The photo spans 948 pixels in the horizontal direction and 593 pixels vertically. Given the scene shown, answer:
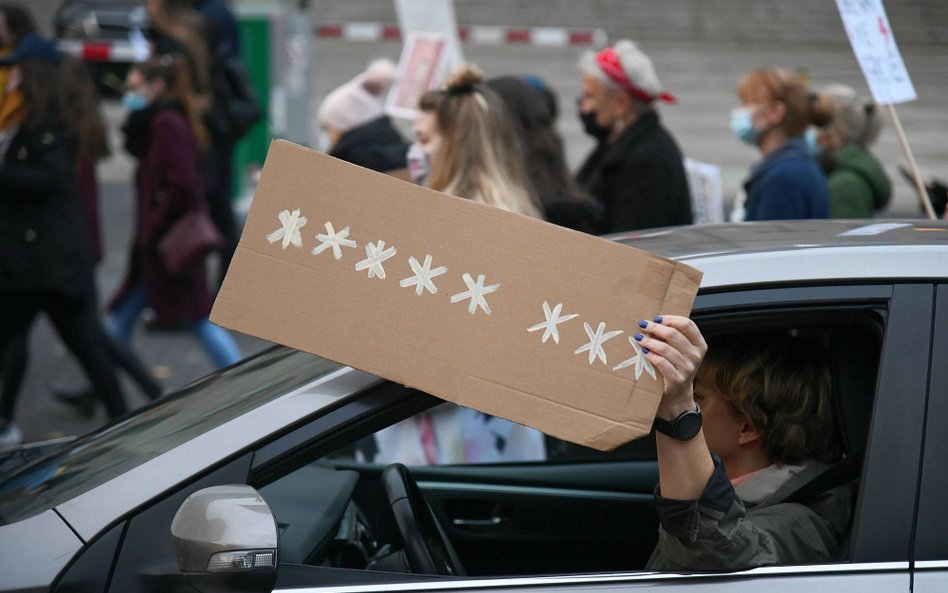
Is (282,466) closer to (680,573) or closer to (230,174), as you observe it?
(680,573)

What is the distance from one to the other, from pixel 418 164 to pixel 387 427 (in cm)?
238

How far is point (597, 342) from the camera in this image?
1.99 meters

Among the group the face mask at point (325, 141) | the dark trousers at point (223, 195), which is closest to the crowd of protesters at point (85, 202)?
the dark trousers at point (223, 195)

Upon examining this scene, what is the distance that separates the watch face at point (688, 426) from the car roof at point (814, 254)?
0.89ft

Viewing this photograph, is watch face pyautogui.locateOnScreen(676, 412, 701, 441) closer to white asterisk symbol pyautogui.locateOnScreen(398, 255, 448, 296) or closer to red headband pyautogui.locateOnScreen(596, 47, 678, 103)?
white asterisk symbol pyautogui.locateOnScreen(398, 255, 448, 296)

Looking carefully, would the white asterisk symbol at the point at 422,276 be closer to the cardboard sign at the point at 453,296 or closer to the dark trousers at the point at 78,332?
the cardboard sign at the point at 453,296

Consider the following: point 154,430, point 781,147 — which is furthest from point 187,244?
point 154,430

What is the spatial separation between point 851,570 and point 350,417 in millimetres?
878

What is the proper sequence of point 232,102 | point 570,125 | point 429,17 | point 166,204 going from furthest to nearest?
point 570,125
point 232,102
point 429,17
point 166,204

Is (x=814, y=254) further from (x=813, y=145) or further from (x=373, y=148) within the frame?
(x=813, y=145)

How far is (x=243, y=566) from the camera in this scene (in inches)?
78.1

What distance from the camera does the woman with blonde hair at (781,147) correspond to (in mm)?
4961

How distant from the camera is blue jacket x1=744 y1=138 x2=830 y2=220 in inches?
195

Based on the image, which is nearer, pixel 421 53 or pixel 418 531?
pixel 418 531
